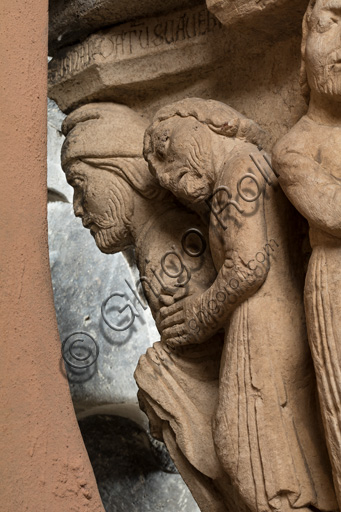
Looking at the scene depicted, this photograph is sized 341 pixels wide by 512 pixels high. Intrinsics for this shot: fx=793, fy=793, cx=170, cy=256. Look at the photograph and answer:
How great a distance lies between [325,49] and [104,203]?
2.86 feet

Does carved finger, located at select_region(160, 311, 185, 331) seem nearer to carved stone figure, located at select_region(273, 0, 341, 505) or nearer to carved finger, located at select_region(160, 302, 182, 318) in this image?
A: carved finger, located at select_region(160, 302, 182, 318)

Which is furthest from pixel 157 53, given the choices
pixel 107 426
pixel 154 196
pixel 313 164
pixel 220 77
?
pixel 107 426

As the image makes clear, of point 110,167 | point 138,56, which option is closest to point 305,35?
point 138,56

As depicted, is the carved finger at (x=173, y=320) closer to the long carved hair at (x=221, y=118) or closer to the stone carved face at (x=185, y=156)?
the stone carved face at (x=185, y=156)

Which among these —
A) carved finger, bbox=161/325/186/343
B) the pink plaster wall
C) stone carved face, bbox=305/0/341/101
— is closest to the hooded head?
carved finger, bbox=161/325/186/343

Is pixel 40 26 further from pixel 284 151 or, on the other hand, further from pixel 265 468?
pixel 265 468

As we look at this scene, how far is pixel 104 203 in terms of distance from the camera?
7.53 ft

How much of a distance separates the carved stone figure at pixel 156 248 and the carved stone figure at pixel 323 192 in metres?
0.44

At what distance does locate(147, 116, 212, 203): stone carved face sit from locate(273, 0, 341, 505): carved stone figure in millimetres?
268

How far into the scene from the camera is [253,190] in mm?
1823

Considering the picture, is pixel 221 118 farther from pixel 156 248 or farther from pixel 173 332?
pixel 173 332

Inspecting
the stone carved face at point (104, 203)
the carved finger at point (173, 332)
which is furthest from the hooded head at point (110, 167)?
the carved finger at point (173, 332)

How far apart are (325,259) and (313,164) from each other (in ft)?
0.66

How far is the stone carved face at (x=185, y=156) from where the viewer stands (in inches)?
76.0
